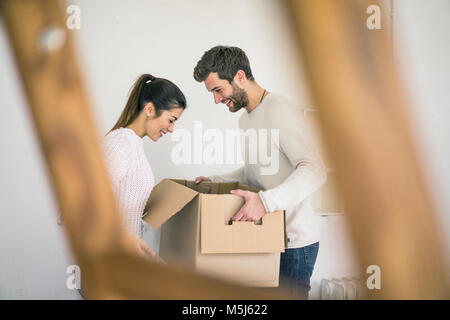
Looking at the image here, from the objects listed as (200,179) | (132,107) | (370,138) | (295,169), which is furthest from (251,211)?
(370,138)

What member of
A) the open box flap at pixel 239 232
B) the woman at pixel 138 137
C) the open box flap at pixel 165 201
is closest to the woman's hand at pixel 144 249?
the woman at pixel 138 137

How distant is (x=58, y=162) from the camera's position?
73.9 inches

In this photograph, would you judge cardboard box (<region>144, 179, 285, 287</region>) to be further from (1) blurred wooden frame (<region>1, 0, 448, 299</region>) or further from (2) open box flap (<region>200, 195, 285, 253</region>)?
(1) blurred wooden frame (<region>1, 0, 448, 299</region>)

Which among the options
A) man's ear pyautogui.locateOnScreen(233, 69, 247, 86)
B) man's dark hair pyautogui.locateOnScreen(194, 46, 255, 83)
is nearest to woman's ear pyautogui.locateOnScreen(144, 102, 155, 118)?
man's dark hair pyautogui.locateOnScreen(194, 46, 255, 83)

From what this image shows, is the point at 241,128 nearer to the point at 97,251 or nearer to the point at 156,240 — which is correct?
the point at 156,240

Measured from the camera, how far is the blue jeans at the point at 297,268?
5.69 ft

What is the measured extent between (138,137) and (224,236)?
1.69ft

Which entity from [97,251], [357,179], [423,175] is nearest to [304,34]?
[357,179]

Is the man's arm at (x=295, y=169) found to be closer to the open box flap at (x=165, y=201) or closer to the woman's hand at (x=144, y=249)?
the open box flap at (x=165, y=201)

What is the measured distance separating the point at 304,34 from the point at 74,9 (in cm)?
99

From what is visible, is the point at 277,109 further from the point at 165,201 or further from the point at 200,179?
the point at 165,201

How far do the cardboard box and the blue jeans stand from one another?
16cm

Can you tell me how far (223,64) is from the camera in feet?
6.09

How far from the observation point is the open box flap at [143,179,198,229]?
1.50 metres
